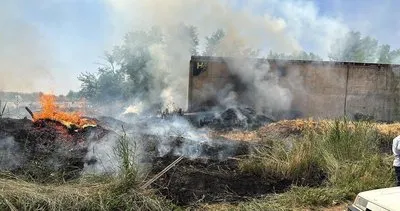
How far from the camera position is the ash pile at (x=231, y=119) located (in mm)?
20047

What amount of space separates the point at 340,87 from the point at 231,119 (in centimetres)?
705

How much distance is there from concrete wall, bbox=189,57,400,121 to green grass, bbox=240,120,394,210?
1316 centimetres

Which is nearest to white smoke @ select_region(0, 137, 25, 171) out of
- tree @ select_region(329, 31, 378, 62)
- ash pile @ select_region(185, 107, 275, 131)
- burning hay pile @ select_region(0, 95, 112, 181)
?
burning hay pile @ select_region(0, 95, 112, 181)

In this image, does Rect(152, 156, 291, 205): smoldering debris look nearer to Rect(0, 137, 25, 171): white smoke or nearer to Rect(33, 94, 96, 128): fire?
Rect(0, 137, 25, 171): white smoke

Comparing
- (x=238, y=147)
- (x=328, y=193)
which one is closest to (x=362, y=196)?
(x=328, y=193)

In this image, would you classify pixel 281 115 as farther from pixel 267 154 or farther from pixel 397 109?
pixel 267 154

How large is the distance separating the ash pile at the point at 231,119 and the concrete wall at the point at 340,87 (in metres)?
2.67

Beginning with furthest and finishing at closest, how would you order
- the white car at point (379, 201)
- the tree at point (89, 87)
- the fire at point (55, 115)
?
1. the tree at point (89, 87)
2. the fire at point (55, 115)
3. the white car at point (379, 201)

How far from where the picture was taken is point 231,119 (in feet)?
67.1

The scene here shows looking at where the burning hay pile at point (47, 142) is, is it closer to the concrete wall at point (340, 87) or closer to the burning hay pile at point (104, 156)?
the burning hay pile at point (104, 156)

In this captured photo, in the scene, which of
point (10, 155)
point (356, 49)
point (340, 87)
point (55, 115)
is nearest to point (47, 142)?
point (10, 155)

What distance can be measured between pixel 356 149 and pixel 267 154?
201 cm

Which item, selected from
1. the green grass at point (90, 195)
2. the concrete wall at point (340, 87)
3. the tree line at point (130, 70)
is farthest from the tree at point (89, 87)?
the green grass at point (90, 195)

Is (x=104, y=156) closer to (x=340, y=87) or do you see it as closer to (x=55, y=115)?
(x=55, y=115)
